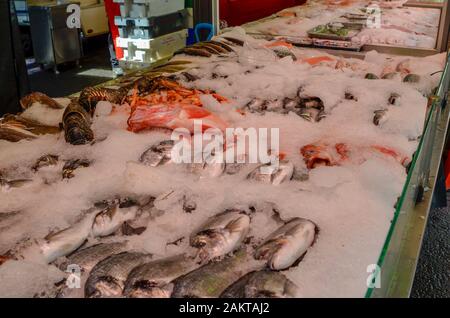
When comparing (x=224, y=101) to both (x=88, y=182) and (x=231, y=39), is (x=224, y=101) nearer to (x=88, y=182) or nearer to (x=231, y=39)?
(x=88, y=182)

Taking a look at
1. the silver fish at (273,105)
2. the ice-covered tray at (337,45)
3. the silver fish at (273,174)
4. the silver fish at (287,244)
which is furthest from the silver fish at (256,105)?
the ice-covered tray at (337,45)

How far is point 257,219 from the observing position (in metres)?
1.51

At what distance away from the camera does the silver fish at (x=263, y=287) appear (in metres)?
1.17

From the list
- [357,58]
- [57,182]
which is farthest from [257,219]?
[357,58]

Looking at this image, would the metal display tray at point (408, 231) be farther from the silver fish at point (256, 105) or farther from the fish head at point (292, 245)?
the silver fish at point (256, 105)

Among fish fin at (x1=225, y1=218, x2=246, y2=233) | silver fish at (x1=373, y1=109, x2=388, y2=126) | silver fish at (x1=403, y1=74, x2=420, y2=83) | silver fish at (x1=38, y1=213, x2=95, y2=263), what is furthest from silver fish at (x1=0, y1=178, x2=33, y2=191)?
silver fish at (x1=403, y1=74, x2=420, y2=83)

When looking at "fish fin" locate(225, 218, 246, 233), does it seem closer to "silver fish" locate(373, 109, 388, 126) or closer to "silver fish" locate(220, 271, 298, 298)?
"silver fish" locate(220, 271, 298, 298)

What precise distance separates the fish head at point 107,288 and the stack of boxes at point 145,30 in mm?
5606

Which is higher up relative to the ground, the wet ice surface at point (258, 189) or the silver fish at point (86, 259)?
the wet ice surface at point (258, 189)

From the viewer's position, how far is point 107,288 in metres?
1.25

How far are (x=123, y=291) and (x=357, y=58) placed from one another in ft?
9.04

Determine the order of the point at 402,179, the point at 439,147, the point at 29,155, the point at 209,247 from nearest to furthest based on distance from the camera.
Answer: the point at 209,247 → the point at 402,179 → the point at 29,155 → the point at 439,147

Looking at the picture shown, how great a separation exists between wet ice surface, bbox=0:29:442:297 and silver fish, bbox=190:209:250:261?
0.13 feet

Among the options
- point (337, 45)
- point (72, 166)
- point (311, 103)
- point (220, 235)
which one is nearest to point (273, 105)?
point (311, 103)
